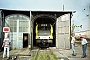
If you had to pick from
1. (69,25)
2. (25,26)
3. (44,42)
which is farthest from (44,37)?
(69,25)

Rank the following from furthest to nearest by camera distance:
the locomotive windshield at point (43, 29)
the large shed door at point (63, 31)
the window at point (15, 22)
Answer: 1. the locomotive windshield at point (43, 29)
2. the window at point (15, 22)
3. the large shed door at point (63, 31)

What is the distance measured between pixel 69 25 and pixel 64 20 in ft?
2.96

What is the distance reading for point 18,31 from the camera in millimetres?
19984

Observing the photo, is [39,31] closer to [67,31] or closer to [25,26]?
[25,26]

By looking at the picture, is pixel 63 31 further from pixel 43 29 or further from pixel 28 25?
pixel 43 29

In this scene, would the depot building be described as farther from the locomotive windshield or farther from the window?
the locomotive windshield

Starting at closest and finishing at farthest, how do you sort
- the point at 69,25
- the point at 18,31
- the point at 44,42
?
1. the point at 69,25
2. the point at 18,31
3. the point at 44,42

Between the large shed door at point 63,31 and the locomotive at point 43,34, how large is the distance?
3482 millimetres

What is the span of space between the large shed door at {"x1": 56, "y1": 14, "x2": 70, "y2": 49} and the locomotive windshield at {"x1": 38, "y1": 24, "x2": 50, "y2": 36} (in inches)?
149

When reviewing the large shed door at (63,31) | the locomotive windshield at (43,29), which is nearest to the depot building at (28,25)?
the large shed door at (63,31)

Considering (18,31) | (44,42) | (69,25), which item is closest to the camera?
(69,25)

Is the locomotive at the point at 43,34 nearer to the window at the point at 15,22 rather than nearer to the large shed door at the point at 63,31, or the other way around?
the window at the point at 15,22

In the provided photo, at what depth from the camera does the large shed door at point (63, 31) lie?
741 inches

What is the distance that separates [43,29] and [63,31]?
16.5 ft
